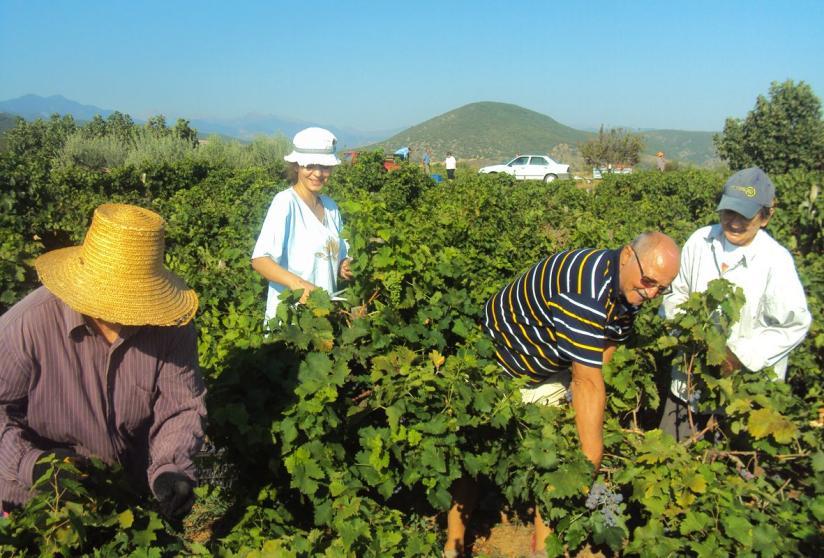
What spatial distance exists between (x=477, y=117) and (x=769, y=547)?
412 ft

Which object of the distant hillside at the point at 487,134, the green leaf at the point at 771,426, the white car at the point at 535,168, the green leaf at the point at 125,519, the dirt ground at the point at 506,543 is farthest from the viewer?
the distant hillside at the point at 487,134

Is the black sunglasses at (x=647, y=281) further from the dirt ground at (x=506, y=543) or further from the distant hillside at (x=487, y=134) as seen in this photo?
the distant hillside at (x=487, y=134)

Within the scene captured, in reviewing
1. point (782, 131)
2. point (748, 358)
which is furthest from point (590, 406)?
point (782, 131)

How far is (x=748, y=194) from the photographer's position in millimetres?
2857

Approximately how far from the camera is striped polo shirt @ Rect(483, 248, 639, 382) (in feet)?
7.77

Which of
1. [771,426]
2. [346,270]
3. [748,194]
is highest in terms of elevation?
[748,194]

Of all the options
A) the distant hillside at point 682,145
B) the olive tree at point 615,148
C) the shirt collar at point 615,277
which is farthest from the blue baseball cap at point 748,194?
the distant hillside at point 682,145

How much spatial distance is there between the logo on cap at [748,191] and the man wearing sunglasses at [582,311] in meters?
0.79

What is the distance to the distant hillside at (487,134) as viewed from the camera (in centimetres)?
9881

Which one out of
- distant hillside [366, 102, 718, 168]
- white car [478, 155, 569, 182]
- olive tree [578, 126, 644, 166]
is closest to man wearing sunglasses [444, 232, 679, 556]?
white car [478, 155, 569, 182]

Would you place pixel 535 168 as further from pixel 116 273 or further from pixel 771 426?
pixel 116 273

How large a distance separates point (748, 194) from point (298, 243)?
2107mm

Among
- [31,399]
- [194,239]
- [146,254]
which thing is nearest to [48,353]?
[31,399]

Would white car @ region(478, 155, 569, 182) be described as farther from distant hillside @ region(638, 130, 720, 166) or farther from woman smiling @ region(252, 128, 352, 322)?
distant hillside @ region(638, 130, 720, 166)
